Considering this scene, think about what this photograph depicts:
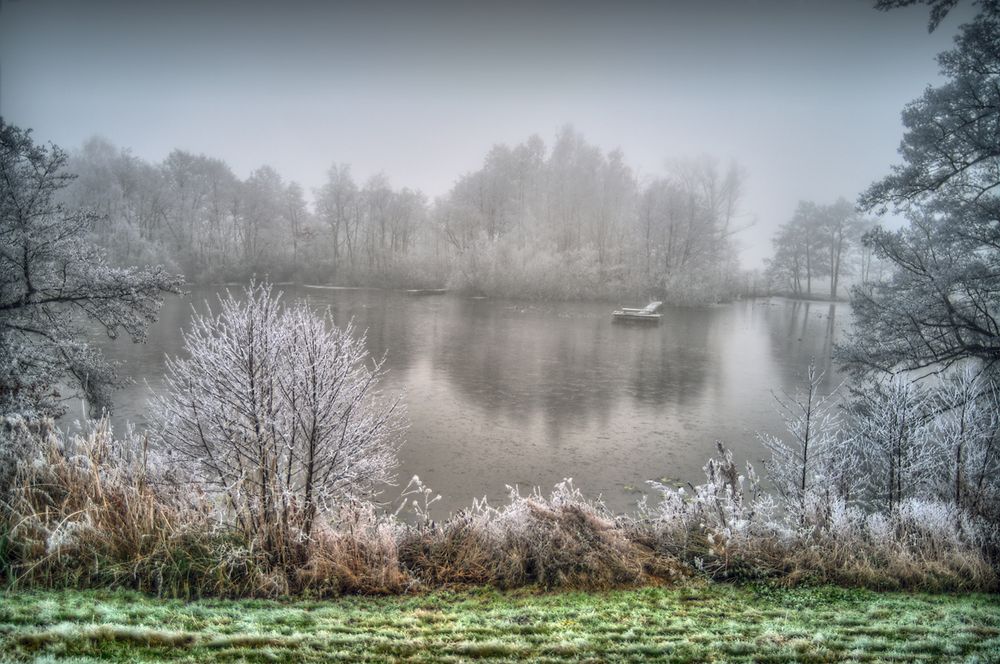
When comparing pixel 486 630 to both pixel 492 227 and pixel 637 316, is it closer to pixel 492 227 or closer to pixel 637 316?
pixel 637 316

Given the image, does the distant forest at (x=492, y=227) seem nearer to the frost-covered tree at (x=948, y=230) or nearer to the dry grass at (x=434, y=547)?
the frost-covered tree at (x=948, y=230)

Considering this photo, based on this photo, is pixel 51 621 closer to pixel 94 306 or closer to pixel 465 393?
pixel 94 306

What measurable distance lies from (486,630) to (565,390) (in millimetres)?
11592

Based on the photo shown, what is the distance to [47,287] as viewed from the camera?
8.08 m

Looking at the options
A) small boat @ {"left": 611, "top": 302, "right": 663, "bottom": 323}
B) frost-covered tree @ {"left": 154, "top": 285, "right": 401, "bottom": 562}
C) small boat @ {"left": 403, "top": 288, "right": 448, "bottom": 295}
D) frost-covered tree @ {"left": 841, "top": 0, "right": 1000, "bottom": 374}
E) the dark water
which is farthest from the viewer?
small boat @ {"left": 403, "top": 288, "right": 448, "bottom": 295}

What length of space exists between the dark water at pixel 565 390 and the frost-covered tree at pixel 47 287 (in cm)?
264

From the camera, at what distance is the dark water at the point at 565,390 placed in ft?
30.3

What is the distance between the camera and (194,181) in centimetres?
3997

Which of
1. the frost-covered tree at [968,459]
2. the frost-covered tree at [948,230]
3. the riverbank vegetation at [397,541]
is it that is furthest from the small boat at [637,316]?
the riverbank vegetation at [397,541]

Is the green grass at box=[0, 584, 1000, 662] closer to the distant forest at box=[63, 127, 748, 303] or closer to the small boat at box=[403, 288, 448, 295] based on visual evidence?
the distant forest at box=[63, 127, 748, 303]

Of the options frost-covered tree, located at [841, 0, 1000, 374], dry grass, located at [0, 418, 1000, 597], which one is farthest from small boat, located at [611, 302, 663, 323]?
dry grass, located at [0, 418, 1000, 597]

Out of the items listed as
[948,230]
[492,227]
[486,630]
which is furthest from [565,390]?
[492,227]

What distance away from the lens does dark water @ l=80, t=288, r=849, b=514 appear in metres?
9.24

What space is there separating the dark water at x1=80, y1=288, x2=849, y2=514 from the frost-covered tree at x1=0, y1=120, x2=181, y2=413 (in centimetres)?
264
